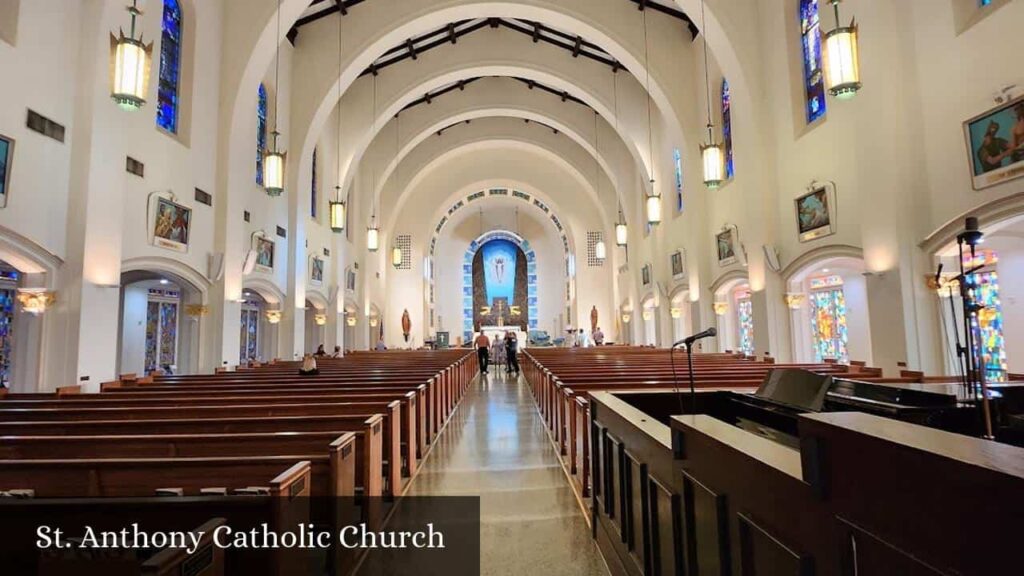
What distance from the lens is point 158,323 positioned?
34.4 feet

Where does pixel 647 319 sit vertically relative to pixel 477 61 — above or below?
below

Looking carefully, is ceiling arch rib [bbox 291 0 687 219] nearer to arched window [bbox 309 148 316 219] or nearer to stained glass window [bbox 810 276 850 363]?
arched window [bbox 309 148 316 219]

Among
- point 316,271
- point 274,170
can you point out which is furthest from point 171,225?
point 316,271

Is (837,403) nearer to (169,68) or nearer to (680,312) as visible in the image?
(169,68)

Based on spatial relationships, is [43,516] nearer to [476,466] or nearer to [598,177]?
[476,466]

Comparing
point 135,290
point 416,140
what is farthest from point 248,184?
point 416,140

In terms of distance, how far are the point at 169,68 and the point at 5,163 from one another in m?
3.40

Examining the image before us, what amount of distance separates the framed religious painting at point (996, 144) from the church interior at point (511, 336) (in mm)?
40

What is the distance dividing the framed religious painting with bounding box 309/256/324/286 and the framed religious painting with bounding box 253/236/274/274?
6.34 feet

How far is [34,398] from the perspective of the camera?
14.8 feet

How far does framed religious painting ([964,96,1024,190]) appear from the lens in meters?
4.71

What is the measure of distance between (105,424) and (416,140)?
13.7m

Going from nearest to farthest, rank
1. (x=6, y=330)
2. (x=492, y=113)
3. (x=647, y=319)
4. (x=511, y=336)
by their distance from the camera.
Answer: (x=6, y=330) < (x=511, y=336) < (x=647, y=319) < (x=492, y=113)

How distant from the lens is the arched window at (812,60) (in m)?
7.67
